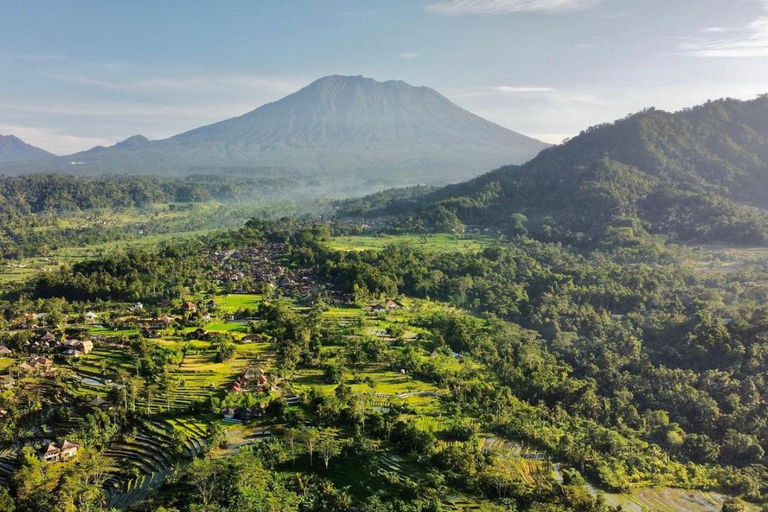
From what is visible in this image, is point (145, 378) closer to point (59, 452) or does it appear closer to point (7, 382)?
point (7, 382)

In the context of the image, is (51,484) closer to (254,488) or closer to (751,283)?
(254,488)

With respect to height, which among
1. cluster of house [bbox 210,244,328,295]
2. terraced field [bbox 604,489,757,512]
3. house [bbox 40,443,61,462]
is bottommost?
terraced field [bbox 604,489,757,512]

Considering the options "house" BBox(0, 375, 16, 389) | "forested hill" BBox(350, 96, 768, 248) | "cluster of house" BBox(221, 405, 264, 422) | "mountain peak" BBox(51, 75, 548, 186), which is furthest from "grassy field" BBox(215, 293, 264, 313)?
"mountain peak" BBox(51, 75, 548, 186)

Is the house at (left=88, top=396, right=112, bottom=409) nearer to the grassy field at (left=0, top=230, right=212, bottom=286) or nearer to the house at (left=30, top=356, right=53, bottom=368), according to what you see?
the house at (left=30, top=356, right=53, bottom=368)

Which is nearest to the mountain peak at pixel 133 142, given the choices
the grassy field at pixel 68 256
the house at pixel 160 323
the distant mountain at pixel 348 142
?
the distant mountain at pixel 348 142

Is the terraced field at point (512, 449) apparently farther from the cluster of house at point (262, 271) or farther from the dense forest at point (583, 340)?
the cluster of house at point (262, 271)

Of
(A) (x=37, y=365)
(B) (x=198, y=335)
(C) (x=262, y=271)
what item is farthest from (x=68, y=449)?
(C) (x=262, y=271)
